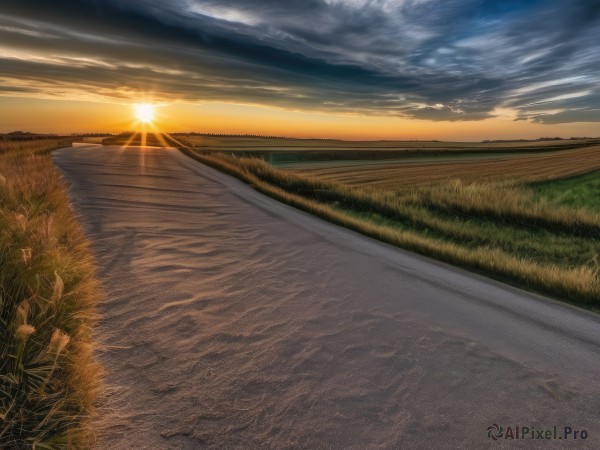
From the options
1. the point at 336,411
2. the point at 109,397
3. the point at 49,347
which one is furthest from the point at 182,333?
the point at 336,411

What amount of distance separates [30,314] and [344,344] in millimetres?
2442

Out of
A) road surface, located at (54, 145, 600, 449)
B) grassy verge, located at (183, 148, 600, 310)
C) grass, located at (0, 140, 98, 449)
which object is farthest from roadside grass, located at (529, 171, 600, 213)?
grass, located at (0, 140, 98, 449)

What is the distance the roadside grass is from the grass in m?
17.5

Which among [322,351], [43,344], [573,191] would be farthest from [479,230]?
[573,191]

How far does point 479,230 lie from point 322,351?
8625mm

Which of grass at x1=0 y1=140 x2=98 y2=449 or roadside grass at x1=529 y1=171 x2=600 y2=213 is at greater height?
grass at x1=0 y1=140 x2=98 y2=449

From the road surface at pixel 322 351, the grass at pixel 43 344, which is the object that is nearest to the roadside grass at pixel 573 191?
the road surface at pixel 322 351

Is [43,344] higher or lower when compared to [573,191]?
higher

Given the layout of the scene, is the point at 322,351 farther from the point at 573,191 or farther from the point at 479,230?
the point at 573,191

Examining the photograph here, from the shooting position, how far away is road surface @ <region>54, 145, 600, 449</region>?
270 cm

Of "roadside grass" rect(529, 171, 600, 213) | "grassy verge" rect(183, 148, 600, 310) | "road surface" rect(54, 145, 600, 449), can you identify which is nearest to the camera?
"road surface" rect(54, 145, 600, 449)

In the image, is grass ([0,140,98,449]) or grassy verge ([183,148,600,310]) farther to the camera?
grassy verge ([183,148,600,310])

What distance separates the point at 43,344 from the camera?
9.59 ft

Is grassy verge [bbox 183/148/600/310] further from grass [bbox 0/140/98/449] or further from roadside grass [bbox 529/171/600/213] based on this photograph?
roadside grass [bbox 529/171/600/213]
